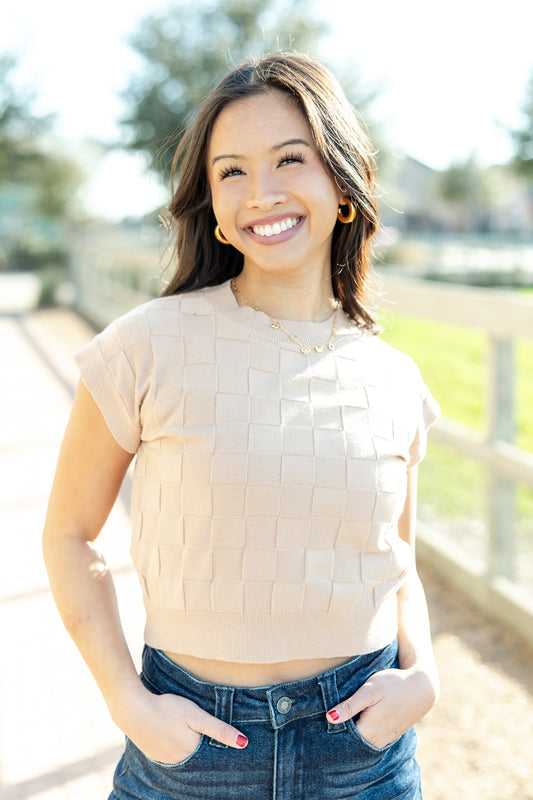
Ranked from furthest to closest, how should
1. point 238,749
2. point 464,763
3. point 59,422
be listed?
point 59,422
point 464,763
point 238,749

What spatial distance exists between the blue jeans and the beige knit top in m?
0.05

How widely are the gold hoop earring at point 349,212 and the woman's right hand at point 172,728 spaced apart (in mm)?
849

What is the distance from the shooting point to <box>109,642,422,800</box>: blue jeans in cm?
121

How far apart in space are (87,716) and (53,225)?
3455 centimetres

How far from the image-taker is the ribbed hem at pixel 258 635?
4.02ft

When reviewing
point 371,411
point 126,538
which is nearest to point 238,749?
point 371,411

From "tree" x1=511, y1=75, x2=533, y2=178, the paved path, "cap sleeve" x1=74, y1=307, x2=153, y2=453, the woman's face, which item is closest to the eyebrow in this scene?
the woman's face

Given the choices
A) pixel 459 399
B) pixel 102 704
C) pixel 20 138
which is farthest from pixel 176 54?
pixel 102 704

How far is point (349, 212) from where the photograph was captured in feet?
4.90

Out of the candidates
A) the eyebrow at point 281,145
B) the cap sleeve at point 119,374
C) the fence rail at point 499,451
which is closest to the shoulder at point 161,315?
the cap sleeve at point 119,374

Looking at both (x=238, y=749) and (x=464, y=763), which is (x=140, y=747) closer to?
(x=238, y=749)

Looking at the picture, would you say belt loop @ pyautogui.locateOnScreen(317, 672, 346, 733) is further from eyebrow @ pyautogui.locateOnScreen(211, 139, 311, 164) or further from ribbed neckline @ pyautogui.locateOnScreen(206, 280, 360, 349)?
eyebrow @ pyautogui.locateOnScreen(211, 139, 311, 164)

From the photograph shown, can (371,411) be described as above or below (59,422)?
above

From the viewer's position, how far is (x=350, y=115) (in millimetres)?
1410
